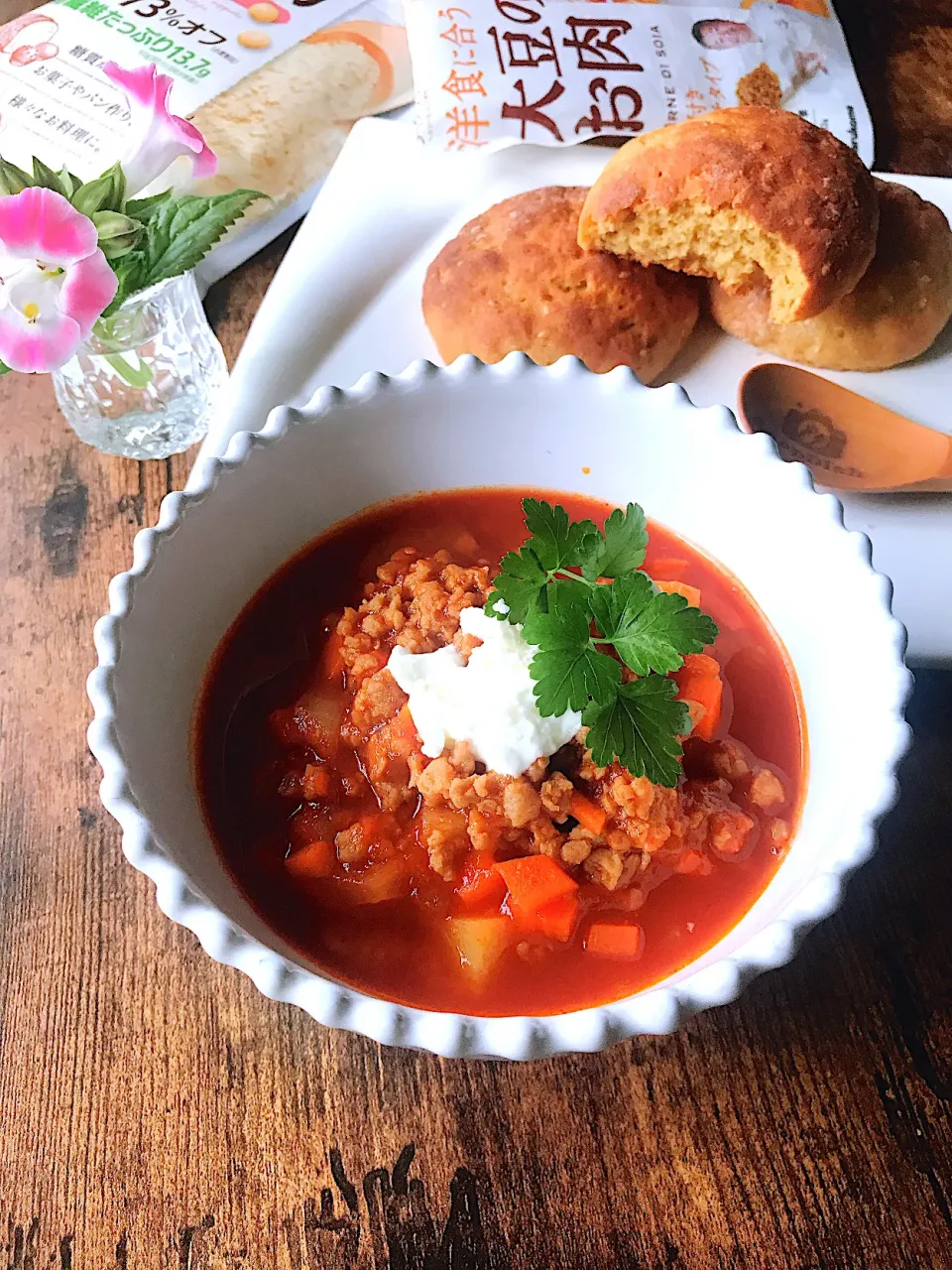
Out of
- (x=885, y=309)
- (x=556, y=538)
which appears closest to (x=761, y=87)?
(x=885, y=309)

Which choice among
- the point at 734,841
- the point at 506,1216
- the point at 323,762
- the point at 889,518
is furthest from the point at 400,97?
the point at 506,1216

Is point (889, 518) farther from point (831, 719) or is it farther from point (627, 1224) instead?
point (627, 1224)

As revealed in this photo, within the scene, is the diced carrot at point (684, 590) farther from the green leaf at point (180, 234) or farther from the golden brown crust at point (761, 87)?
the golden brown crust at point (761, 87)

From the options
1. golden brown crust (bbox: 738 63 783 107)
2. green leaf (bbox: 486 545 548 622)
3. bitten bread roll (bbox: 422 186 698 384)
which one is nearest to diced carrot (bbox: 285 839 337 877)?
green leaf (bbox: 486 545 548 622)

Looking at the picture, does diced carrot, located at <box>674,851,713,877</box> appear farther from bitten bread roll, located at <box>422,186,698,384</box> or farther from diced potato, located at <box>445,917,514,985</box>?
bitten bread roll, located at <box>422,186,698,384</box>

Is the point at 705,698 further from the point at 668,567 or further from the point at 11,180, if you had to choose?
the point at 11,180

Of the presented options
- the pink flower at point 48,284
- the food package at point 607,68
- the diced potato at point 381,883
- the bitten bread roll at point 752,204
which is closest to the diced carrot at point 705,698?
the diced potato at point 381,883

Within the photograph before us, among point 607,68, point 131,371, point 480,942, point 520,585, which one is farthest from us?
point 607,68
